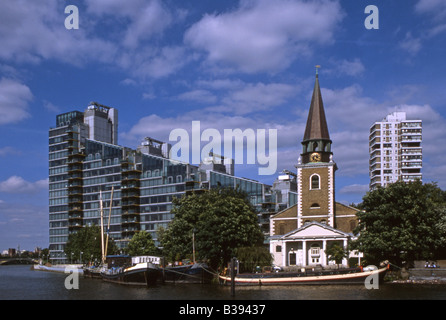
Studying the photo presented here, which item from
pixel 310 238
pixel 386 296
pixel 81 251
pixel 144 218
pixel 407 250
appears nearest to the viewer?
pixel 386 296

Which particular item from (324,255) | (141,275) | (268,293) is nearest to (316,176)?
(324,255)

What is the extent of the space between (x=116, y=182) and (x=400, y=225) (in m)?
104

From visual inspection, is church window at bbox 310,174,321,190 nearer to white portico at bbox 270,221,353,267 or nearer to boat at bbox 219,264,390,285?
white portico at bbox 270,221,353,267

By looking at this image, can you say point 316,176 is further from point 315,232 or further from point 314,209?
point 315,232

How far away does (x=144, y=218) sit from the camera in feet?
518

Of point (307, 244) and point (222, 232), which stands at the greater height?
point (222, 232)

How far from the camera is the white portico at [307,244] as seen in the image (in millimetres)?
91562

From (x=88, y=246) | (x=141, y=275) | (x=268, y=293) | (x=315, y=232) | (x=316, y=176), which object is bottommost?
(x=88, y=246)

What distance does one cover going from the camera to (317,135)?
314 ft

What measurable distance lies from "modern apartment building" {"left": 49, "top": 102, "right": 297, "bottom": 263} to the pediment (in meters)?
51.1

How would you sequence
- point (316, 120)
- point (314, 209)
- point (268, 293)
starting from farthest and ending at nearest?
point (316, 120), point (314, 209), point (268, 293)
